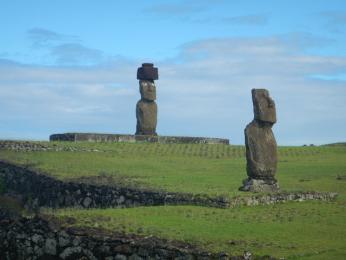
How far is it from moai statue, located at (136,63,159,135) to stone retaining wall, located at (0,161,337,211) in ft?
57.1

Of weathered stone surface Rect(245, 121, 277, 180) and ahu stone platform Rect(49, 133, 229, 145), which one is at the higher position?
ahu stone platform Rect(49, 133, 229, 145)

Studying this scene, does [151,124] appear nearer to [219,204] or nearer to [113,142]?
[113,142]

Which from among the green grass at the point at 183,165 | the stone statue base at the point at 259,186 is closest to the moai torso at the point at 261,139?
the stone statue base at the point at 259,186

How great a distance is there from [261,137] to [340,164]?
14.2 m

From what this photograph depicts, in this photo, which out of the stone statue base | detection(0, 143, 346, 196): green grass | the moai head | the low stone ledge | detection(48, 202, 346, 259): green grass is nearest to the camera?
detection(48, 202, 346, 259): green grass

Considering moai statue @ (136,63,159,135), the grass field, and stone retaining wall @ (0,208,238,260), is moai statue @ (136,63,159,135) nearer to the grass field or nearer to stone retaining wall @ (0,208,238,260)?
the grass field

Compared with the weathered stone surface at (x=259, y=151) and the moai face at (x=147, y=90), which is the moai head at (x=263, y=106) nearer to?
the weathered stone surface at (x=259, y=151)

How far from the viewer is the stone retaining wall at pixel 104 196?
2234cm

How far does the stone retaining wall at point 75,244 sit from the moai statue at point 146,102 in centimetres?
2957

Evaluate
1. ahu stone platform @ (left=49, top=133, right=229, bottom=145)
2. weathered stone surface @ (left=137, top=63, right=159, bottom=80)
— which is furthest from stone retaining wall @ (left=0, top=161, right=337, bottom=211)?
weathered stone surface @ (left=137, top=63, right=159, bottom=80)

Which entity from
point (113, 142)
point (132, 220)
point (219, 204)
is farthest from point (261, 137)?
point (113, 142)

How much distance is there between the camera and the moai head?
24.9 m

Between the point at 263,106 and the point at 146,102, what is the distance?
2542cm

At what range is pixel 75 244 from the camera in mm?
16609
